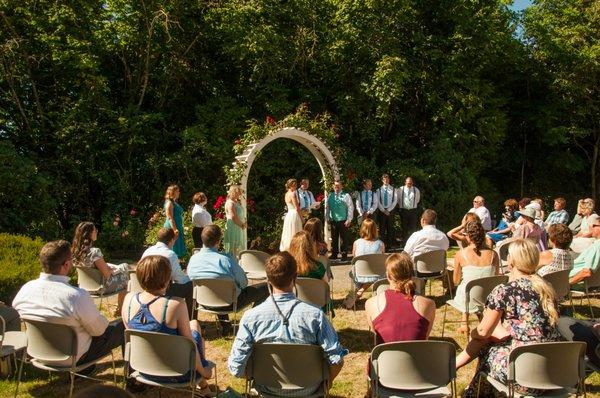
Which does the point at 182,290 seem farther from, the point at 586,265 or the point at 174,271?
the point at 586,265

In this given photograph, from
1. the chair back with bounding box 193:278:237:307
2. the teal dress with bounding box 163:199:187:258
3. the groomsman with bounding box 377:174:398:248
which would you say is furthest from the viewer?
the groomsman with bounding box 377:174:398:248

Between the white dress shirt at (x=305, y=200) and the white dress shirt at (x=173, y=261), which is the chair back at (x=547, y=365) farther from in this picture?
the white dress shirt at (x=305, y=200)

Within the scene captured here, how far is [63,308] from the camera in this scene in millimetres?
4363

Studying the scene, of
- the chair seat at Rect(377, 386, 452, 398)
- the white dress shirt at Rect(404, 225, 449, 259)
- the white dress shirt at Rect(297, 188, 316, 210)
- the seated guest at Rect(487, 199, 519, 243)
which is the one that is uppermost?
the white dress shirt at Rect(297, 188, 316, 210)

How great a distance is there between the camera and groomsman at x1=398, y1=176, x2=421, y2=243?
13.9 meters

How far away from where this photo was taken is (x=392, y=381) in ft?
12.3

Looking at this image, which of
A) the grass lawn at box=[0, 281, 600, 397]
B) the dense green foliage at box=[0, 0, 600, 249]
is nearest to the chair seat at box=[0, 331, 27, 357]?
the grass lawn at box=[0, 281, 600, 397]

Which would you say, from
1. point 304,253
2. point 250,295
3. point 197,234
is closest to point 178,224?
point 197,234

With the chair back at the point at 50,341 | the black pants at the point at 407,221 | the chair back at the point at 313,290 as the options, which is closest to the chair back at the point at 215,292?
the chair back at the point at 313,290

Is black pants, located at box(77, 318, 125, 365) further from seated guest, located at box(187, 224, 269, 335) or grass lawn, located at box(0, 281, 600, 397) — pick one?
seated guest, located at box(187, 224, 269, 335)

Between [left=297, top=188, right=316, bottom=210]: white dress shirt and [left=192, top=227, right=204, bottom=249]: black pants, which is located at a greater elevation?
[left=297, top=188, right=316, bottom=210]: white dress shirt

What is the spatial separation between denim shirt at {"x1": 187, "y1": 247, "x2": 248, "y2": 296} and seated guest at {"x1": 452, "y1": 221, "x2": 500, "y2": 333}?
2.37 metres

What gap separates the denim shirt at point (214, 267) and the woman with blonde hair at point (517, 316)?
2799 mm

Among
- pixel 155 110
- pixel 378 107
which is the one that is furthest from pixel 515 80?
pixel 155 110
